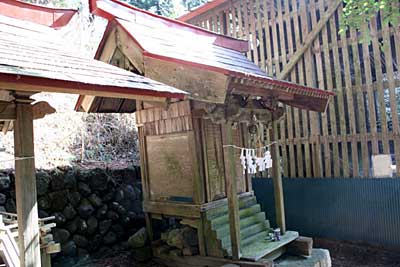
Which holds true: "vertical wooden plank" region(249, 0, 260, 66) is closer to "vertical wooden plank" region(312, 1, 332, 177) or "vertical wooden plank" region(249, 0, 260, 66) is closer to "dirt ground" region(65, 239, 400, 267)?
"vertical wooden plank" region(312, 1, 332, 177)

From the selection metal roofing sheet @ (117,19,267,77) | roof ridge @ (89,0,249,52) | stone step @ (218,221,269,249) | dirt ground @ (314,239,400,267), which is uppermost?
roof ridge @ (89,0,249,52)

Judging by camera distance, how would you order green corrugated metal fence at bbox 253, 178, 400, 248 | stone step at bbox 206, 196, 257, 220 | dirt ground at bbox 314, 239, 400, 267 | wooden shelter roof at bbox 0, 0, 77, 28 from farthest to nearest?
green corrugated metal fence at bbox 253, 178, 400, 248 < dirt ground at bbox 314, 239, 400, 267 < stone step at bbox 206, 196, 257, 220 < wooden shelter roof at bbox 0, 0, 77, 28

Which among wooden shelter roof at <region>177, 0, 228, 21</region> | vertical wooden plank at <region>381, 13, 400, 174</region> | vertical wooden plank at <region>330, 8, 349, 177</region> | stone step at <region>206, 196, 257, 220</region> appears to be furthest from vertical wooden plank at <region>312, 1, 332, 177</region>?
wooden shelter roof at <region>177, 0, 228, 21</region>

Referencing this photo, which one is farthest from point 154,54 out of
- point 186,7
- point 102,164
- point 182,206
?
point 186,7

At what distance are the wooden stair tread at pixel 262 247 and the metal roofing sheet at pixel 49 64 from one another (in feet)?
8.91

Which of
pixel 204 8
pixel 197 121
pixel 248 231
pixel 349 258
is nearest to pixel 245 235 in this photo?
pixel 248 231

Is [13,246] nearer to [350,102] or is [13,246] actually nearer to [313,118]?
[313,118]

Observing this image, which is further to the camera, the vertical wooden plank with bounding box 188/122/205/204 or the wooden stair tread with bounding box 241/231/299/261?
the vertical wooden plank with bounding box 188/122/205/204

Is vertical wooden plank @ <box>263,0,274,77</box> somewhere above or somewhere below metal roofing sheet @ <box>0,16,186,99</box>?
above

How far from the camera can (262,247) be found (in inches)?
196

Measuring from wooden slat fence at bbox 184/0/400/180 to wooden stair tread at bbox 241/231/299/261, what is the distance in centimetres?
203

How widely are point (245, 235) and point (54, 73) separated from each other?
397 cm

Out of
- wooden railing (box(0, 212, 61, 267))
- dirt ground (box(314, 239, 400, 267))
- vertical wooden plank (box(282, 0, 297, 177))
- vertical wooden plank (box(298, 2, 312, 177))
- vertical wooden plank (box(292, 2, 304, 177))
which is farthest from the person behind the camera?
vertical wooden plank (box(282, 0, 297, 177))

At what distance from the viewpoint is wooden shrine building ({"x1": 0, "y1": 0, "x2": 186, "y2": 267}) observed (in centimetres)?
236
